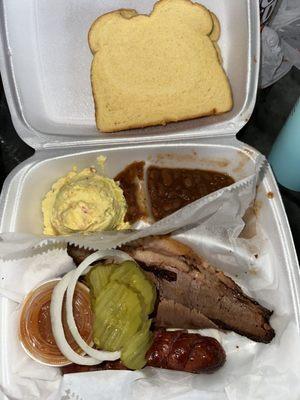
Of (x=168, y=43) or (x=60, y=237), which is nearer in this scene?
(x=60, y=237)

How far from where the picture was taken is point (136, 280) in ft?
3.92

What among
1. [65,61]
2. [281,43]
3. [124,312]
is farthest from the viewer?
[281,43]

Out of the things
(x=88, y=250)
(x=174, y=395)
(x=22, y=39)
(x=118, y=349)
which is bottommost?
(x=174, y=395)

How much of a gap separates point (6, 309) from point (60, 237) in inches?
7.8

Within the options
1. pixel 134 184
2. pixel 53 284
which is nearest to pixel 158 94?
pixel 134 184

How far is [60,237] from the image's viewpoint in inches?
46.6

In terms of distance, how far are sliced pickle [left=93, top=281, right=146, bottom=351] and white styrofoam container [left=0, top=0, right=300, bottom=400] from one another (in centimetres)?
21

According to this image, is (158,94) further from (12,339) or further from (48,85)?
(12,339)

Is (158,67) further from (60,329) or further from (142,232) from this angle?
(60,329)

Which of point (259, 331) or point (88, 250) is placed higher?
point (88, 250)

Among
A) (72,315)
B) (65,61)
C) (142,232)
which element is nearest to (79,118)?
(65,61)

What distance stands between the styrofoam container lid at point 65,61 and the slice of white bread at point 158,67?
0.04 meters

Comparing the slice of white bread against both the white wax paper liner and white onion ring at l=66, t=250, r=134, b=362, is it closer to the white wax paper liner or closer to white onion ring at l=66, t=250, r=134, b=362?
the white wax paper liner

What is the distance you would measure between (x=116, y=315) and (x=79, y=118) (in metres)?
0.52
